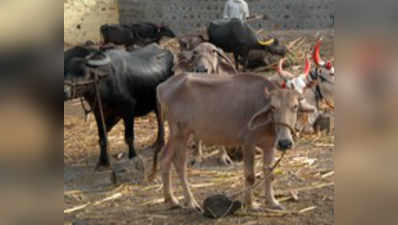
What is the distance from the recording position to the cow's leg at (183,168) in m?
5.41

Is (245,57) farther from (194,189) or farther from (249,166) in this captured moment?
(249,166)

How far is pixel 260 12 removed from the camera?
18.3 metres

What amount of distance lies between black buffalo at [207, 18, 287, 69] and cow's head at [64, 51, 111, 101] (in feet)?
27.5

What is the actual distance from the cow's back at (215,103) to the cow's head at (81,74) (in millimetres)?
1347

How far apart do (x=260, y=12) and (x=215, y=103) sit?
537 inches

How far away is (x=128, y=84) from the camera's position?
7.11 meters

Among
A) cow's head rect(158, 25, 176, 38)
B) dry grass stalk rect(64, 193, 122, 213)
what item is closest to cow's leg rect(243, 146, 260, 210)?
dry grass stalk rect(64, 193, 122, 213)

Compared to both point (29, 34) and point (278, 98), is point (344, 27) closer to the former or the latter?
point (29, 34)

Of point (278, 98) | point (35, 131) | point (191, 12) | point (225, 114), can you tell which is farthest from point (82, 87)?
point (191, 12)

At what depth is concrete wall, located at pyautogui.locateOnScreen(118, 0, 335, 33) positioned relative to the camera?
18234 mm

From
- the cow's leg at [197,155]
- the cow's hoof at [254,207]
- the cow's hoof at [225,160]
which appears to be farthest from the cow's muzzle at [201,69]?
the cow's hoof at [254,207]

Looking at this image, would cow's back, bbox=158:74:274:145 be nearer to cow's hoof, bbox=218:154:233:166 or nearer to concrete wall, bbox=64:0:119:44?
cow's hoof, bbox=218:154:233:166

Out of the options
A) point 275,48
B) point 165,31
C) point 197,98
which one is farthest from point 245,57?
point 197,98

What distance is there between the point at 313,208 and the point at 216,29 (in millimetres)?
10043
